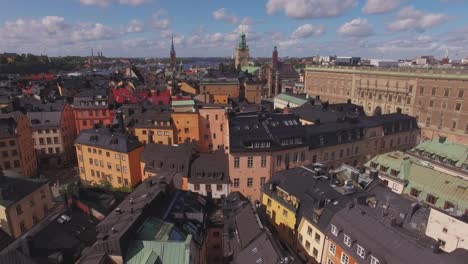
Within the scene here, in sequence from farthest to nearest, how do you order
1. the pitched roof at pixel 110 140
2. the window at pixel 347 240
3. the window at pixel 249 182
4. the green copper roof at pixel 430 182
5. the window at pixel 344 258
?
the pitched roof at pixel 110 140
the window at pixel 249 182
the green copper roof at pixel 430 182
the window at pixel 344 258
the window at pixel 347 240

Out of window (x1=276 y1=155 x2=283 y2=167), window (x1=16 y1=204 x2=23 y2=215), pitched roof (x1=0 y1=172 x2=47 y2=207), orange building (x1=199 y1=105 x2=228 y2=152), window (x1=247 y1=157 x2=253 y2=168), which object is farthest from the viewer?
orange building (x1=199 y1=105 x2=228 y2=152)

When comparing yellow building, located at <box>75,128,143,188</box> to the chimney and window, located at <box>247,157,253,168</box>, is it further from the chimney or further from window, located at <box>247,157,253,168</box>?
window, located at <box>247,157,253,168</box>

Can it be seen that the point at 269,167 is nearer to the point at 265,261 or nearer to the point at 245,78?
the point at 265,261

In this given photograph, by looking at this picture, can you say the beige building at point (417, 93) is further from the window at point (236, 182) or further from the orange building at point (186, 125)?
the window at point (236, 182)

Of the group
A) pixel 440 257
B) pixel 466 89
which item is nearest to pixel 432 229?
pixel 440 257

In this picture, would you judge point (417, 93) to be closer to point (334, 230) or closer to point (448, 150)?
point (448, 150)

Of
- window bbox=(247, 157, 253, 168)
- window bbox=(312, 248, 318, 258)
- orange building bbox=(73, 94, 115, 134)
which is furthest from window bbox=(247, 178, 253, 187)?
orange building bbox=(73, 94, 115, 134)

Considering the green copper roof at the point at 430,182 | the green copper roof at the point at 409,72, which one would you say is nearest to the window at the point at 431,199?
the green copper roof at the point at 430,182
